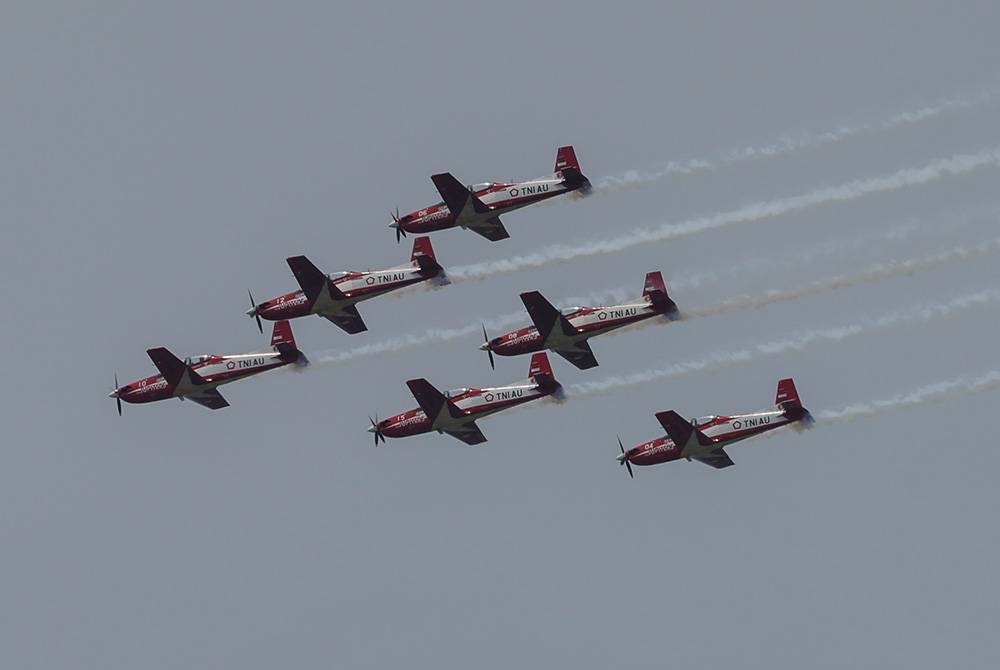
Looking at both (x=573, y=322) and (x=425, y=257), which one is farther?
(x=425, y=257)

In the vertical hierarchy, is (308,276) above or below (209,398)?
above

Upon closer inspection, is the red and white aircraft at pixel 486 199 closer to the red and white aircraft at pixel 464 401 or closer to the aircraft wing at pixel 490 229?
the aircraft wing at pixel 490 229

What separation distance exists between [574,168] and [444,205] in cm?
614

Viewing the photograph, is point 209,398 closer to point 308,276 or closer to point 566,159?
point 308,276

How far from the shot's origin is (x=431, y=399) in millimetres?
111812

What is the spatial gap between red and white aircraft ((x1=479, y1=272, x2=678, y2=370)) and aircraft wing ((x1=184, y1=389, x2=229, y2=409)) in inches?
489

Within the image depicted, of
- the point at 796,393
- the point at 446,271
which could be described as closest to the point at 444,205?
the point at 446,271

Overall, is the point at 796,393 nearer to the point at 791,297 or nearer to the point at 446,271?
the point at 791,297

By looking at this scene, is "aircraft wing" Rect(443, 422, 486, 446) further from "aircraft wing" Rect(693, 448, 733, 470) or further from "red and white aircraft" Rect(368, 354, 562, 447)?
"aircraft wing" Rect(693, 448, 733, 470)

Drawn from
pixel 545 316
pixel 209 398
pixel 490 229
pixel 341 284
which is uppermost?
pixel 490 229

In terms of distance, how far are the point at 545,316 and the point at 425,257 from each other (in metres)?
6.28

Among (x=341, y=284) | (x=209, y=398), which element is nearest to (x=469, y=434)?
(x=341, y=284)

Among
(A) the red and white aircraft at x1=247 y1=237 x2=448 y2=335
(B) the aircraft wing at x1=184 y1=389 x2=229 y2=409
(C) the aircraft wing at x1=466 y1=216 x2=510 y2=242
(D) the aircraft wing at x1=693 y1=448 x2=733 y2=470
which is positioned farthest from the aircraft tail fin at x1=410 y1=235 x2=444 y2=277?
(D) the aircraft wing at x1=693 y1=448 x2=733 y2=470

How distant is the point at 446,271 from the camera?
112 metres
